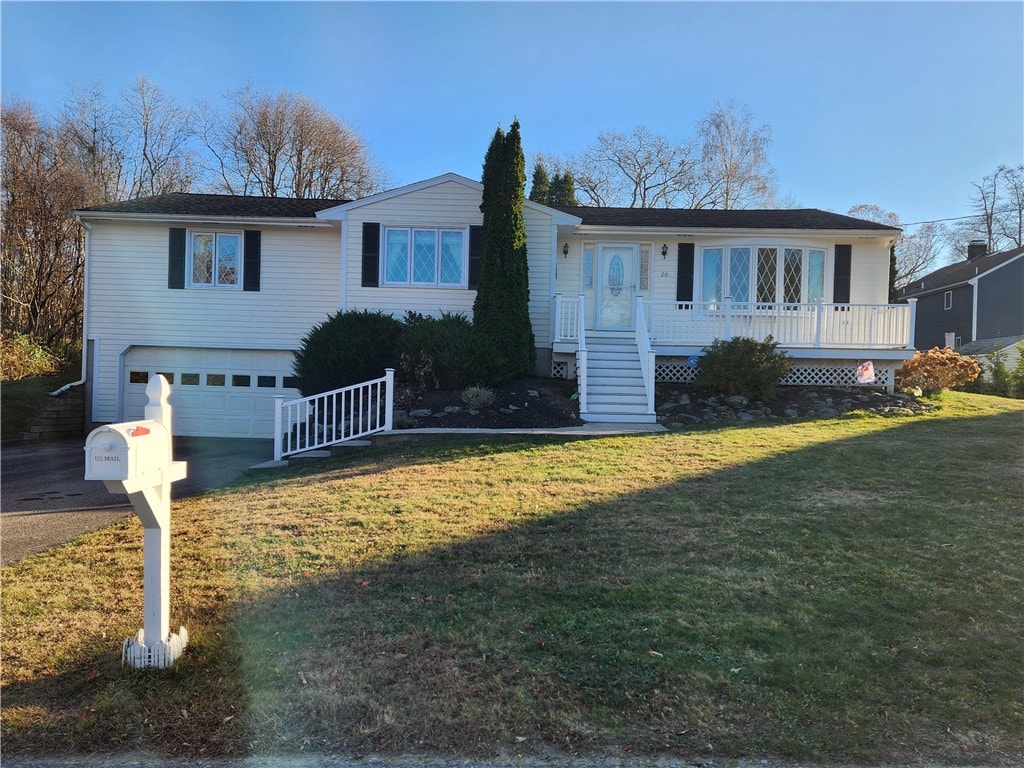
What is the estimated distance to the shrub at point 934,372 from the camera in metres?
13.2

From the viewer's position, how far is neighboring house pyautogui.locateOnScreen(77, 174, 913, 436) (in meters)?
13.6

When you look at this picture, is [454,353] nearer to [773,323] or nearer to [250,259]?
[250,259]

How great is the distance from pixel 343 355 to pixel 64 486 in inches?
177

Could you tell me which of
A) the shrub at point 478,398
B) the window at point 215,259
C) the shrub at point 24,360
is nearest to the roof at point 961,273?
the shrub at point 478,398

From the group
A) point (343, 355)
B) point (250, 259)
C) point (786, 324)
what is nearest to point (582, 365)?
point (343, 355)

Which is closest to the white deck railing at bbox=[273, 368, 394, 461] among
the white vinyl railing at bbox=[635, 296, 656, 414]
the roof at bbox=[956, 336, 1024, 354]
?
the white vinyl railing at bbox=[635, 296, 656, 414]

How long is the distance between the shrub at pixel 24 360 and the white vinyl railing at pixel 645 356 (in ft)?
49.8

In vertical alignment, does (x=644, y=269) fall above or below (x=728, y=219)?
below

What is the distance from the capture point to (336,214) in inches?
534

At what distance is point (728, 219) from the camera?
48.7ft

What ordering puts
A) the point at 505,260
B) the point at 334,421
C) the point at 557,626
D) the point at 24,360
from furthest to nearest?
the point at 24,360
the point at 505,260
the point at 334,421
the point at 557,626

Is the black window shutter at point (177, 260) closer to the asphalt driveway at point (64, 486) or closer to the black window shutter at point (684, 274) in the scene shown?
the asphalt driveway at point (64, 486)

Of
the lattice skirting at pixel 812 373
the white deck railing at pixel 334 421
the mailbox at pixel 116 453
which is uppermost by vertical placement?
the lattice skirting at pixel 812 373

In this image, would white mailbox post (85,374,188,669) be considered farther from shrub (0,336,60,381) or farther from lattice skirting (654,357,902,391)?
shrub (0,336,60,381)
